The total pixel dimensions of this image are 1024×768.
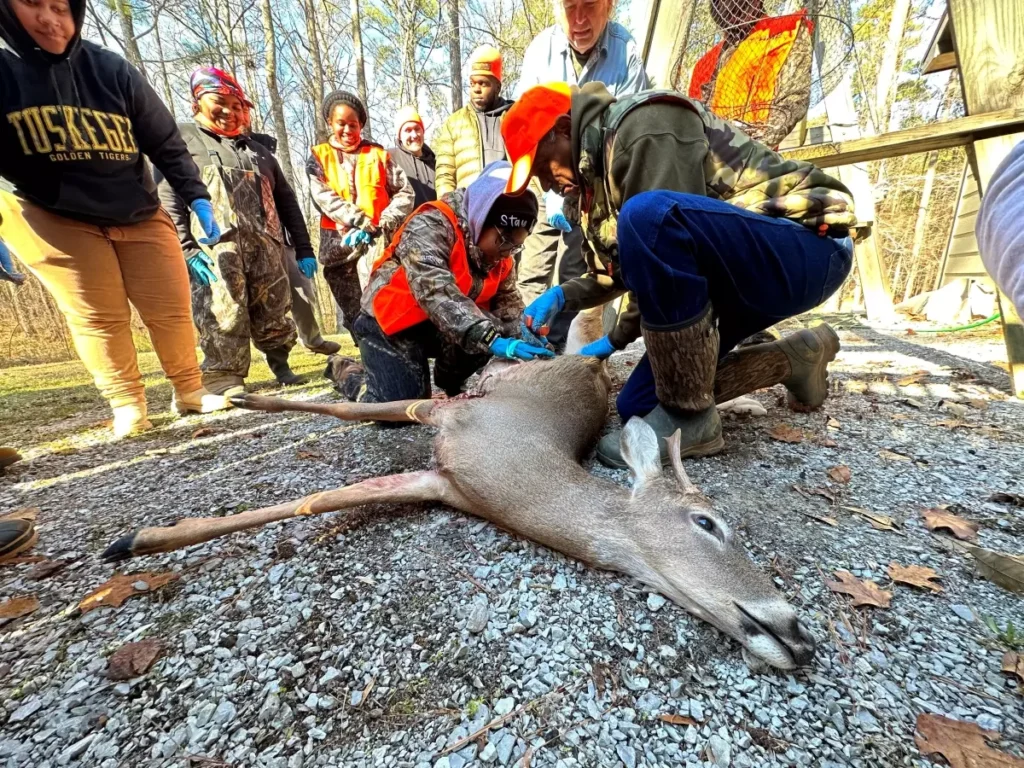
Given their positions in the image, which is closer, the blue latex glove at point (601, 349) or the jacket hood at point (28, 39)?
the jacket hood at point (28, 39)

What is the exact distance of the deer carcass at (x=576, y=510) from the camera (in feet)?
4.33

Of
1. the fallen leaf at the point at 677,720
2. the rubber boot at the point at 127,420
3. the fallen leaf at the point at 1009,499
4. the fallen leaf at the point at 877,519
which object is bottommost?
the fallen leaf at the point at 677,720

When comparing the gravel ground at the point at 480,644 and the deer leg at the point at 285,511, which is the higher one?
the deer leg at the point at 285,511

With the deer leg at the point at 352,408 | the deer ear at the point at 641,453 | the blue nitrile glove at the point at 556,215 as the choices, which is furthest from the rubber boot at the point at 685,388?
the blue nitrile glove at the point at 556,215

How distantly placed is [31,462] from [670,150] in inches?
155

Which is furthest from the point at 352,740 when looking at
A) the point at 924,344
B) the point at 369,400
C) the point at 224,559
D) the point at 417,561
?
the point at 924,344

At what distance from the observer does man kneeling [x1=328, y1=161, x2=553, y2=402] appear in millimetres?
2607

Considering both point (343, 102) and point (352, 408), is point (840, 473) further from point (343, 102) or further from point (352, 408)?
point (343, 102)

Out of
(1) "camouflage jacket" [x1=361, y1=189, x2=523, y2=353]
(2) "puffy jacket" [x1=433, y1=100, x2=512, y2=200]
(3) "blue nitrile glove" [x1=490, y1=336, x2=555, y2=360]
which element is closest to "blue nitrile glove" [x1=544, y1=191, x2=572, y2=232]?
(1) "camouflage jacket" [x1=361, y1=189, x2=523, y2=353]

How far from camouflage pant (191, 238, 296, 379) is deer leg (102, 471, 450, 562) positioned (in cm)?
280

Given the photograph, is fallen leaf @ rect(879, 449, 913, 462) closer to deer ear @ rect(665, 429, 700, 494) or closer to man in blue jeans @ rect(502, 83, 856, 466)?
man in blue jeans @ rect(502, 83, 856, 466)

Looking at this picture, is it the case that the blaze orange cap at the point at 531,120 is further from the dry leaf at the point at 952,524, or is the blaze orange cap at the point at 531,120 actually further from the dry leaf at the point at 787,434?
the dry leaf at the point at 952,524

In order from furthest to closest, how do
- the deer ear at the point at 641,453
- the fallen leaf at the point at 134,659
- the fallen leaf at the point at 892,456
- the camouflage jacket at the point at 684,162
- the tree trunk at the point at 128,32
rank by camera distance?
the tree trunk at the point at 128,32, the fallen leaf at the point at 892,456, the camouflage jacket at the point at 684,162, the deer ear at the point at 641,453, the fallen leaf at the point at 134,659

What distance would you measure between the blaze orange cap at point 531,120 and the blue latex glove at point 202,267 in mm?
2869
